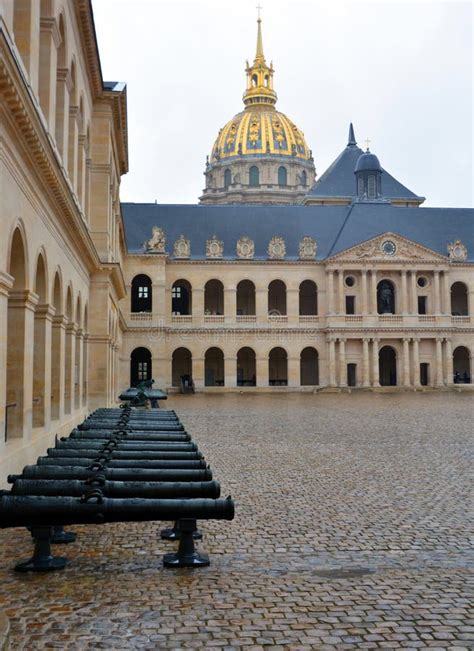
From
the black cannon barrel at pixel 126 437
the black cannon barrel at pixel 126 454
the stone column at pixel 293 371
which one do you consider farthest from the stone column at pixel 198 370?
the black cannon barrel at pixel 126 454

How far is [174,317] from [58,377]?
4354 cm

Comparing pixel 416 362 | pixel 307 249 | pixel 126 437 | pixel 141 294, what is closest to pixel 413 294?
pixel 416 362

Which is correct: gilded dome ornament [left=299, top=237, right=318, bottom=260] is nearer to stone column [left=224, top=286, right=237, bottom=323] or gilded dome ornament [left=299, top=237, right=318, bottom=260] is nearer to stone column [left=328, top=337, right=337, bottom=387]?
stone column [left=224, top=286, right=237, bottom=323]

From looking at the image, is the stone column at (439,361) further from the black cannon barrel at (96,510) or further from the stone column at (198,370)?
the black cannon barrel at (96,510)

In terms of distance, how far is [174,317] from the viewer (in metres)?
61.8

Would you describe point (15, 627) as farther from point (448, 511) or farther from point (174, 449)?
point (448, 511)

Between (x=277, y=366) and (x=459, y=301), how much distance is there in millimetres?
17548

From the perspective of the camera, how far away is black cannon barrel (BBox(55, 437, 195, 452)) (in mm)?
10375

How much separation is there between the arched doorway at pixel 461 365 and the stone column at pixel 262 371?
665 inches

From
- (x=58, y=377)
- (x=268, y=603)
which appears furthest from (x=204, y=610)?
(x=58, y=377)

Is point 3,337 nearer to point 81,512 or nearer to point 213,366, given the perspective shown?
point 81,512

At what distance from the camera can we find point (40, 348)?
51.6 ft

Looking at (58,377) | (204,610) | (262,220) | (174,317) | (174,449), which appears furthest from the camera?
(262,220)

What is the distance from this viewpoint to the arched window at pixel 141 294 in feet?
202
